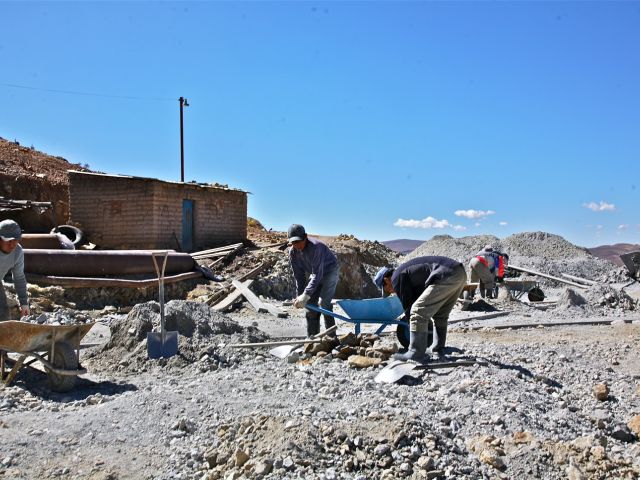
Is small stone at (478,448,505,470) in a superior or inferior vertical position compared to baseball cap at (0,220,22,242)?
inferior

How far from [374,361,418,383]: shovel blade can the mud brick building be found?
1331 cm

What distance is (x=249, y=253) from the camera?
16938 mm

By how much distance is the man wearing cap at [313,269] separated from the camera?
22.5ft

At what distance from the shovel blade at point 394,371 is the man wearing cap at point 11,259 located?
353 cm

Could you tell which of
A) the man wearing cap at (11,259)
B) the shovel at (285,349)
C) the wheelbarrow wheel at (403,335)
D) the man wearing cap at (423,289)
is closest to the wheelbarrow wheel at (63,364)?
the man wearing cap at (11,259)

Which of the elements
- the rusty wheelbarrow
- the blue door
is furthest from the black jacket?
the blue door

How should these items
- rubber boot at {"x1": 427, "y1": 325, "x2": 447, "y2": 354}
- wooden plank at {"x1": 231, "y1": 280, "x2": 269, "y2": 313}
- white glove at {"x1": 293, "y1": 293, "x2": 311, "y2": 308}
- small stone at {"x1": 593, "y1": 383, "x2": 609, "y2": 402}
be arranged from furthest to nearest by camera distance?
wooden plank at {"x1": 231, "y1": 280, "x2": 269, "y2": 313} < white glove at {"x1": 293, "y1": 293, "x2": 311, "y2": 308} < rubber boot at {"x1": 427, "y1": 325, "x2": 447, "y2": 354} < small stone at {"x1": 593, "y1": 383, "x2": 609, "y2": 402}

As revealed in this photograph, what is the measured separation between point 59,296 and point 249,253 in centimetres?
649

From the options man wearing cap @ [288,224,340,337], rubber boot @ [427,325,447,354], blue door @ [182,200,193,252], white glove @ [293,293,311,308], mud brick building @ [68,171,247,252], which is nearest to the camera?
rubber boot @ [427,325,447,354]

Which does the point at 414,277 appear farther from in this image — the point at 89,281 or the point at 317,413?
the point at 89,281

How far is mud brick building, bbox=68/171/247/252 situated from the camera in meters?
17.7

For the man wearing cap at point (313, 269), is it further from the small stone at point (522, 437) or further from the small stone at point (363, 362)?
the small stone at point (522, 437)

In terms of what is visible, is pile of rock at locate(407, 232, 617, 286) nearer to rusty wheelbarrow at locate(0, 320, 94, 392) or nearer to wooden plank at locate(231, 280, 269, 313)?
wooden plank at locate(231, 280, 269, 313)

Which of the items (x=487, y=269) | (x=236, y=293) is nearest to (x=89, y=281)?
(x=236, y=293)
